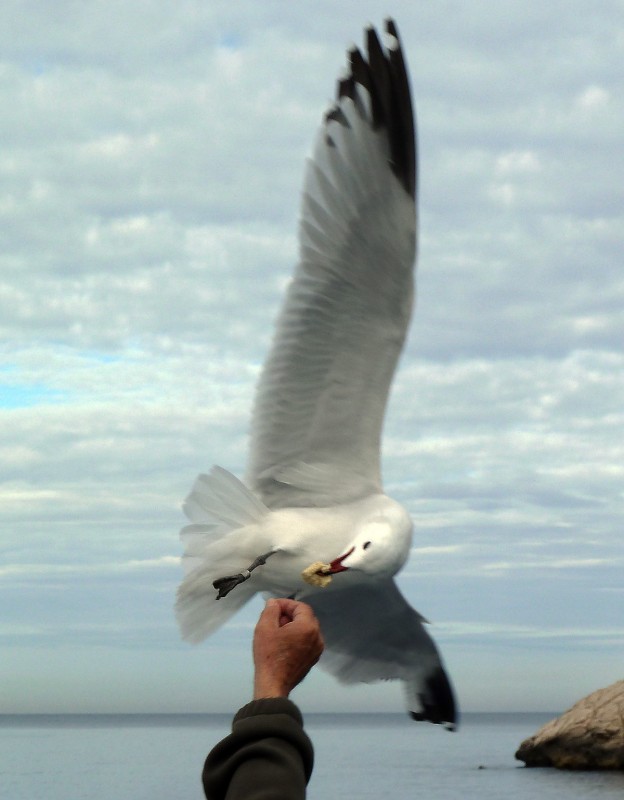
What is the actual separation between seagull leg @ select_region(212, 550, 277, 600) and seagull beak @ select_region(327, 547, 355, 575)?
0.45 m

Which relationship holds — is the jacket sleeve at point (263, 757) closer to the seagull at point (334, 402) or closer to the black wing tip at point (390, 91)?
the seagull at point (334, 402)

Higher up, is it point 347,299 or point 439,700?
point 347,299

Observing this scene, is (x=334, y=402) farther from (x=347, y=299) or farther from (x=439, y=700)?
(x=439, y=700)

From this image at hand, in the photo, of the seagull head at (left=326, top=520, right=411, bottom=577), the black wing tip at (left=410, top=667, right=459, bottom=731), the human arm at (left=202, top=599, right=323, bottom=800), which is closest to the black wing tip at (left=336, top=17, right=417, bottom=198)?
the seagull head at (left=326, top=520, right=411, bottom=577)

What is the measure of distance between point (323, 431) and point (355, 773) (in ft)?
196

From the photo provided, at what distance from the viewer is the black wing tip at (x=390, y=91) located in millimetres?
5559

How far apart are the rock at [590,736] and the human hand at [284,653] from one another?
25.8m

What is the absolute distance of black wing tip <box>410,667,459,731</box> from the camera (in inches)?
248

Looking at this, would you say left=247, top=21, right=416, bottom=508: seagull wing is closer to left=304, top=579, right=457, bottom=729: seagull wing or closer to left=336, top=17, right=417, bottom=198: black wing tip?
left=336, top=17, right=417, bottom=198: black wing tip

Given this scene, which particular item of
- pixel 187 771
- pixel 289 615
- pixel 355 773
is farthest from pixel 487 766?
pixel 289 615

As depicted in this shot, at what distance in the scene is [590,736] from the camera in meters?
26.9

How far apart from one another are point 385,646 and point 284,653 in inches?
191

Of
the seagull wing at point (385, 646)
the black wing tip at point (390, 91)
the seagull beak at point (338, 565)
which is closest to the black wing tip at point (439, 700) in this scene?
the seagull wing at point (385, 646)

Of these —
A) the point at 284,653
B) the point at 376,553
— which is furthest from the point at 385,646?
the point at 284,653
